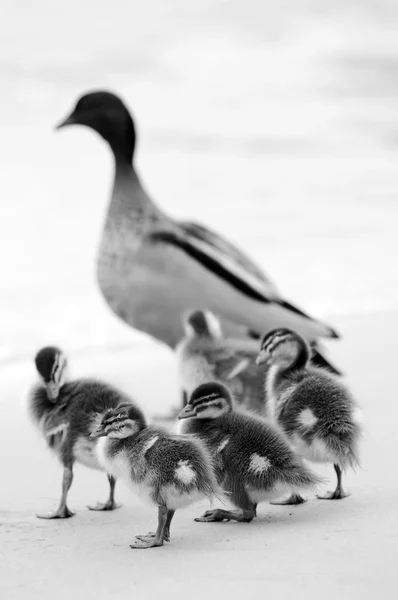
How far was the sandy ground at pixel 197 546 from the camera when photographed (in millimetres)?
2885

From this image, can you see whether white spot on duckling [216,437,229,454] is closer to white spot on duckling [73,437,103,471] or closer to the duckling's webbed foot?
the duckling's webbed foot

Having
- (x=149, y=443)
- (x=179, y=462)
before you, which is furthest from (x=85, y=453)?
(x=179, y=462)

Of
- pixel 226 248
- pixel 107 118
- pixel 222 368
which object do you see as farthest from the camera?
pixel 107 118

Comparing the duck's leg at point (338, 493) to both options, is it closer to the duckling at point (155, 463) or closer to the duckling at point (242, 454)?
the duckling at point (242, 454)

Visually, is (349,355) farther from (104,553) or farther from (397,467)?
(104,553)

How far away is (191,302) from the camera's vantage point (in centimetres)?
565

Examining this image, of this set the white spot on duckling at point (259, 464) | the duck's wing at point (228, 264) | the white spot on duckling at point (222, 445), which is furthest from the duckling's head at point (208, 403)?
the duck's wing at point (228, 264)

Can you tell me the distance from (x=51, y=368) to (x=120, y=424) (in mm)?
582

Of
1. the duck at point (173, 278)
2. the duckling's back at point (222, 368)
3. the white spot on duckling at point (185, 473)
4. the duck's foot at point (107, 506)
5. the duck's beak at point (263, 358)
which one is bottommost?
the duck's foot at point (107, 506)

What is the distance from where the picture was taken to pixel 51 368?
3.89m

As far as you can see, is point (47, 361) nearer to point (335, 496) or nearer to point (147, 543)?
point (147, 543)

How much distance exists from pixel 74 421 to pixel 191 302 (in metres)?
1.94

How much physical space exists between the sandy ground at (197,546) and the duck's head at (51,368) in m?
0.43

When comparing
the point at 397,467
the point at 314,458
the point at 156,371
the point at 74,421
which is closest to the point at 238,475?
the point at 314,458
